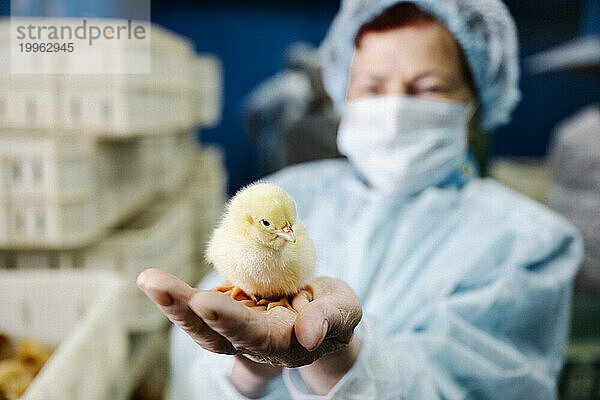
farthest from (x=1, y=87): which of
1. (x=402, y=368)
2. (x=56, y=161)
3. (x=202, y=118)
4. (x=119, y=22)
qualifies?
(x=402, y=368)

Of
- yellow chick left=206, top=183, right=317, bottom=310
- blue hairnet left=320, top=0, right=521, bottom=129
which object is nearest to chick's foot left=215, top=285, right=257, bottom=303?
yellow chick left=206, top=183, right=317, bottom=310

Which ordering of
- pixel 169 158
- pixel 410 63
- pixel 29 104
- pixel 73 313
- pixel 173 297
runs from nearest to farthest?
1. pixel 173 297
2. pixel 410 63
3. pixel 29 104
4. pixel 73 313
5. pixel 169 158

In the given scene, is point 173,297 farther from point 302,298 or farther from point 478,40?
point 478,40

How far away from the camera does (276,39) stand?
0.93 metres

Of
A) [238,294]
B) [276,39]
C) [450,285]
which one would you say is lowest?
[450,285]

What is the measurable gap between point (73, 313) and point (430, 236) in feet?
2.62

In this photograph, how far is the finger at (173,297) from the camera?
32 centimetres

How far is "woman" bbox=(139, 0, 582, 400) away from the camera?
2.05ft

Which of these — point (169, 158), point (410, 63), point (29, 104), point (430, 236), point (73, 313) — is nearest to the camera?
point (410, 63)

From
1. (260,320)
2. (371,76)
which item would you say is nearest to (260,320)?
(260,320)

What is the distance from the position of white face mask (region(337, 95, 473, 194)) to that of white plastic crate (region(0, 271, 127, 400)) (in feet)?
1.96

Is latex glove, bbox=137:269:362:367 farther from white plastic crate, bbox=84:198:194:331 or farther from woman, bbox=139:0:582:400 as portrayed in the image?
white plastic crate, bbox=84:198:194:331

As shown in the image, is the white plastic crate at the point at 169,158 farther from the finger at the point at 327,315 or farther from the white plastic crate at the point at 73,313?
the finger at the point at 327,315

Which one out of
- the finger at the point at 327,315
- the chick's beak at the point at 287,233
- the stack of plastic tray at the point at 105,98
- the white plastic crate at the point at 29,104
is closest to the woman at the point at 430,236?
the finger at the point at 327,315
